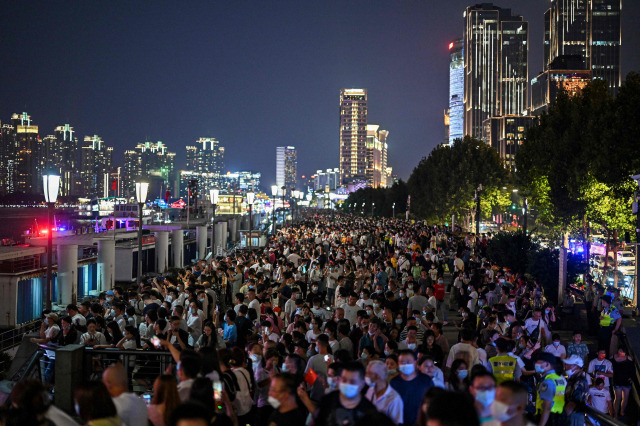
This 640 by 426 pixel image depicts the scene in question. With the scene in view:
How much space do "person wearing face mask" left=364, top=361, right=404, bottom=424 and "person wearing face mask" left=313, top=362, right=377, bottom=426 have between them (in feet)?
1.55

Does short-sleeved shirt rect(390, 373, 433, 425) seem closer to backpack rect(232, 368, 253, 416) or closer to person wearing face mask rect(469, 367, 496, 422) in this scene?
person wearing face mask rect(469, 367, 496, 422)

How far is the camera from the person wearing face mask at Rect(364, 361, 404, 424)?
5.54m

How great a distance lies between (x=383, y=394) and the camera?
5664mm

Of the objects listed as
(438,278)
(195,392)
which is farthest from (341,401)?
(438,278)

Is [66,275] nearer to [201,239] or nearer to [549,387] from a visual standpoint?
[201,239]

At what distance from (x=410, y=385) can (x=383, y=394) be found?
1.87 feet

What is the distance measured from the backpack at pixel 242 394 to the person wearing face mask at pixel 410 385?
1733 mm

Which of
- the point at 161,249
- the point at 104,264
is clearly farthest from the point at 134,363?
the point at 161,249

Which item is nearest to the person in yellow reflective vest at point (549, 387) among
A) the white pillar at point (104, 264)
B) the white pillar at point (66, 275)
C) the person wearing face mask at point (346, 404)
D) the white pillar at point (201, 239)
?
the person wearing face mask at point (346, 404)

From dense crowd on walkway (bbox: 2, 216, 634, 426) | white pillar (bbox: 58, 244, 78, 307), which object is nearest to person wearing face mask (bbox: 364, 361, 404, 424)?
dense crowd on walkway (bbox: 2, 216, 634, 426)

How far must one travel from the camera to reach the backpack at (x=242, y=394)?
6773mm

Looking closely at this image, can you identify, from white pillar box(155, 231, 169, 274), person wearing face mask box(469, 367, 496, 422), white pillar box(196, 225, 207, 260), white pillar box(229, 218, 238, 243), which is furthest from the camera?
white pillar box(229, 218, 238, 243)

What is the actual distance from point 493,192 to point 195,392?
62766 millimetres

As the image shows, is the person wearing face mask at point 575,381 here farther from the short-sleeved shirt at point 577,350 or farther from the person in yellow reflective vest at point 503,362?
the person in yellow reflective vest at point 503,362
